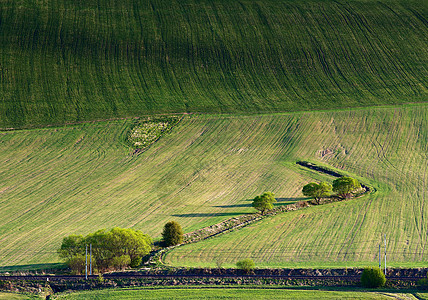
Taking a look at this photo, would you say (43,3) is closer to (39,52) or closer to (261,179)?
(39,52)

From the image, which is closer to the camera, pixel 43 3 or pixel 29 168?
pixel 29 168

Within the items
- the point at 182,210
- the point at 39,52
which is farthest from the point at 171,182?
the point at 39,52

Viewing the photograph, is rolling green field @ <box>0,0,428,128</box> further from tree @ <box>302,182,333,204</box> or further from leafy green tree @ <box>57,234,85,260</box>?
leafy green tree @ <box>57,234,85,260</box>

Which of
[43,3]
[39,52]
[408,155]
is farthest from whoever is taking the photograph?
[43,3]

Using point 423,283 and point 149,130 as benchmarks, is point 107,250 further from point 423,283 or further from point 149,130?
point 149,130

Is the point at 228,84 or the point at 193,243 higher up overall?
the point at 228,84

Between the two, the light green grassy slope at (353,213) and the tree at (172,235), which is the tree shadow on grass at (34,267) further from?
the tree at (172,235)

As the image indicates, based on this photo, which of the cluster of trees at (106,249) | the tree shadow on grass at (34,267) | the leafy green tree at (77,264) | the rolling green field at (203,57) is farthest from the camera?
the rolling green field at (203,57)

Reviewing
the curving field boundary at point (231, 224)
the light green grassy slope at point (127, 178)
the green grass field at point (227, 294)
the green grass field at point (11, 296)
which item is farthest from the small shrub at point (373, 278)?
the green grass field at point (11, 296)
